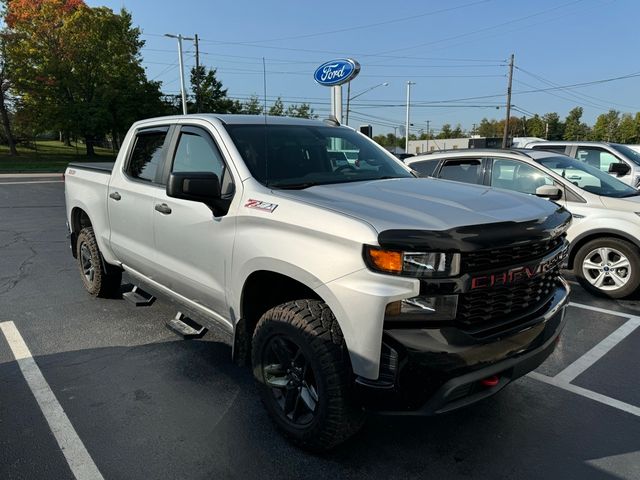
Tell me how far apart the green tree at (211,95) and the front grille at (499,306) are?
4186 cm

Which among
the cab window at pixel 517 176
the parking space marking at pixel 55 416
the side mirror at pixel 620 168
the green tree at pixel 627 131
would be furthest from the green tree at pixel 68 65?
the green tree at pixel 627 131

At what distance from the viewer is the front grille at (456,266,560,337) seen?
91.3 inches

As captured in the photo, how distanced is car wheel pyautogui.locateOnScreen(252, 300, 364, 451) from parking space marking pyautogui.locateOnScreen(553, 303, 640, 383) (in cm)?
212

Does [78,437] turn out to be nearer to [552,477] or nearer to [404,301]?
[404,301]

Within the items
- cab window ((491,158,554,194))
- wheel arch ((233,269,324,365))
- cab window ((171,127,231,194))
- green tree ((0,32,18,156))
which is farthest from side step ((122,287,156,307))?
green tree ((0,32,18,156))

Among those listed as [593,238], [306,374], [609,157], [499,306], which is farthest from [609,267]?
[609,157]

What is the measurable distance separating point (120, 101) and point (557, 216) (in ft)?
133

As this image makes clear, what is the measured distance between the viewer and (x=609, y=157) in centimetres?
1047

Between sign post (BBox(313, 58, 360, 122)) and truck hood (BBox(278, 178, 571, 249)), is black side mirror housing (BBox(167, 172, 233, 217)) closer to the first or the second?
truck hood (BBox(278, 178, 571, 249))

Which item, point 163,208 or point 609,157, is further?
point 609,157

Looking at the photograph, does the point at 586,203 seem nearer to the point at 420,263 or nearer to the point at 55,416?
the point at 420,263

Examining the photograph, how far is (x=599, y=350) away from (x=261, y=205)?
3331mm

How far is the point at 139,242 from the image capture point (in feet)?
13.5

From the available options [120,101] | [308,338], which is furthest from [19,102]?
[308,338]
